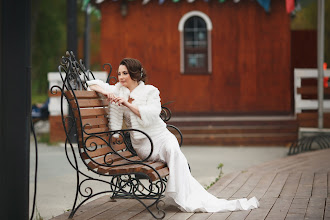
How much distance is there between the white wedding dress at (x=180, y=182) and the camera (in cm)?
582

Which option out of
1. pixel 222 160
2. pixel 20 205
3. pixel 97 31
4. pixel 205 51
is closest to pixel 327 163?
pixel 222 160

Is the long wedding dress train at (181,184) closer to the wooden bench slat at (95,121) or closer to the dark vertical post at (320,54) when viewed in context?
the wooden bench slat at (95,121)

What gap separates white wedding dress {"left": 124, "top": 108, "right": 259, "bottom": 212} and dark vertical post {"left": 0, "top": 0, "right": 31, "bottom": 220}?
56.2 inches

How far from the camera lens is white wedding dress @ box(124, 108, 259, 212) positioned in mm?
5816

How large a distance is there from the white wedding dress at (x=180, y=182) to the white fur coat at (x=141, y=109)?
0.25 feet

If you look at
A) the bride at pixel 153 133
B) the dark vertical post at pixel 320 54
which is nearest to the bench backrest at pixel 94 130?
the bride at pixel 153 133

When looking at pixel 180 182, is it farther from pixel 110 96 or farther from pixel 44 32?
pixel 44 32

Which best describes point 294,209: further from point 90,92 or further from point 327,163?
point 327,163

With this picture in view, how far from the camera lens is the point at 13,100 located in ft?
15.8

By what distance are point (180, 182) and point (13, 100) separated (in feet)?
5.75

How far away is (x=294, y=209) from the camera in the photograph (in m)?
5.93

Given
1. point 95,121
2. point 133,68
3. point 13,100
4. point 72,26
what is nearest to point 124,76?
point 133,68

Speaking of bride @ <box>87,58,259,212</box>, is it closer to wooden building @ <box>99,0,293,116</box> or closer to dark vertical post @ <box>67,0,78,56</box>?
dark vertical post @ <box>67,0,78,56</box>

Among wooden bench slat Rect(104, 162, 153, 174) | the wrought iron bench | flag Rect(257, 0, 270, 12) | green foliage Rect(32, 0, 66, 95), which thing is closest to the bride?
the wrought iron bench
